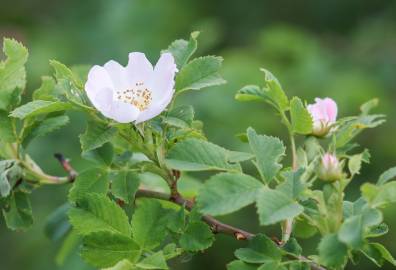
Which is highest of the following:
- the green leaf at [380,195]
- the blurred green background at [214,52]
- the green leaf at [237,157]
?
the green leaf at [237,157]

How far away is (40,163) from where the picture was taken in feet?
11.7

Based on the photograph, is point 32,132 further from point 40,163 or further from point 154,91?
point 40,163

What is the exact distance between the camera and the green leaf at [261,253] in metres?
1.19

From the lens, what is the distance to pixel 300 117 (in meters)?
1.32

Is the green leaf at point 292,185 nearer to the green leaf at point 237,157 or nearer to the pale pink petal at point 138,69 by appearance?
the green leaf at point 237,157

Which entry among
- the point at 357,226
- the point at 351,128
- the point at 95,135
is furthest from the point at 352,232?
the point at 95,135

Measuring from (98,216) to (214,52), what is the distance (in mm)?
3554

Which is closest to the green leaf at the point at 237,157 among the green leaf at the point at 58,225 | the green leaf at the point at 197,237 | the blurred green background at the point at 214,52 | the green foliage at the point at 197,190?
the green foliage at the point at 197,190

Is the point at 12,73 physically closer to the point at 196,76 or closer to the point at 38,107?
the point at 38,107

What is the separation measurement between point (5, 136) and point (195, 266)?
108 inches

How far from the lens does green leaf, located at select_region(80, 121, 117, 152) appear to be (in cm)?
125

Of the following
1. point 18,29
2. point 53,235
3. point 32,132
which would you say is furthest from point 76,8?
point 32,132

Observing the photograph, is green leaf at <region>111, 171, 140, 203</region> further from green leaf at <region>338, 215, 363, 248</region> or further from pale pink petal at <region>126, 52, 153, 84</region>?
green leaf at <region>338, 215, 363, 248</region>

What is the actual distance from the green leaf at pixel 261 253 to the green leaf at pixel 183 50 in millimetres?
340
